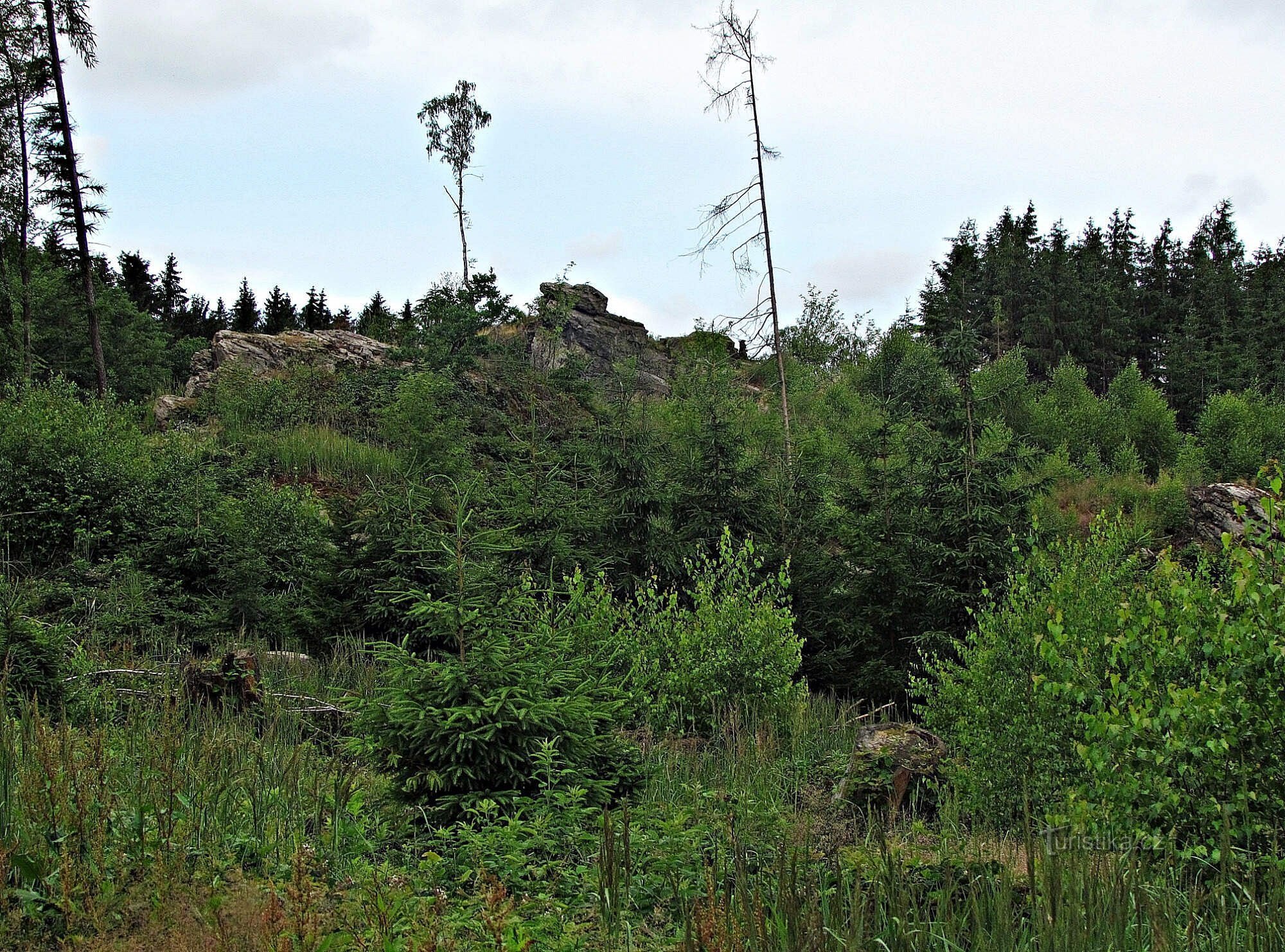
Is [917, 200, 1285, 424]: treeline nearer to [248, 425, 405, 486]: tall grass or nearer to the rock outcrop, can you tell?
the rock outcrop

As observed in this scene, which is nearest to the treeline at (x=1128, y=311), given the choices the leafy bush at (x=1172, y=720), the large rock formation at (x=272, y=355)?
the large rock formation at (x=272, y=355)

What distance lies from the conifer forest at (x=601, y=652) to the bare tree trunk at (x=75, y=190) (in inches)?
5.5

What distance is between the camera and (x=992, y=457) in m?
12.3

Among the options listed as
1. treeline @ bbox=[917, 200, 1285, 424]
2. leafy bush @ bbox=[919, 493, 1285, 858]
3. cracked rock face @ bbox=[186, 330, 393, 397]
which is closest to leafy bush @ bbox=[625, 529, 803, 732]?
leafy bush @ bbox=[919, 493, 1285, 858]

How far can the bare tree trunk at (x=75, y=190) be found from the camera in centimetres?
2150

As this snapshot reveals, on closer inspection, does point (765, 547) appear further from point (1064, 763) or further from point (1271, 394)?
point (1271, 394)

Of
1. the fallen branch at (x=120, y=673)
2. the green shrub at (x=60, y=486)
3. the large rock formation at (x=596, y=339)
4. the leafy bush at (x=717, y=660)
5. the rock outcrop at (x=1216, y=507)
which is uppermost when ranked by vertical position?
the large rock formation at (x=596, y=339)

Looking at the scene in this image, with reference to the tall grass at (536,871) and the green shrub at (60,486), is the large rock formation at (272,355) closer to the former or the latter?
the green shrub at (60,486)

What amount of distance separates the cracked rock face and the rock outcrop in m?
20.1

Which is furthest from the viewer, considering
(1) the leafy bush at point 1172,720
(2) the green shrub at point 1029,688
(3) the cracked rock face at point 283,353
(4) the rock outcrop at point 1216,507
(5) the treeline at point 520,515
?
(3) the cracked rock face at point 283,353

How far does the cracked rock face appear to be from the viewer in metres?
22.8

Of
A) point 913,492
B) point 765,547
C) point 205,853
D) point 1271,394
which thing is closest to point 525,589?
point 205,853

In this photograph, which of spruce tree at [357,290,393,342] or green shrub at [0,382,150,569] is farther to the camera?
spruce tree at [357,290,393,342]

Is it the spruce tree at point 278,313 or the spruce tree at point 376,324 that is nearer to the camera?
the spruce tree at point 376,324
